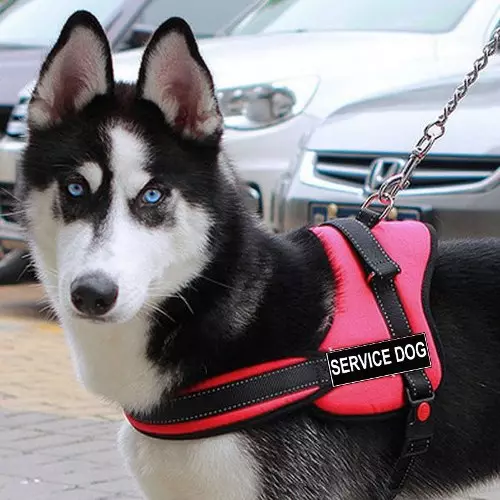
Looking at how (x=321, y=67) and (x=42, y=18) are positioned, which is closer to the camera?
(x=321, y=67)

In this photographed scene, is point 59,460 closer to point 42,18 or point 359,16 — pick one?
point 359,16

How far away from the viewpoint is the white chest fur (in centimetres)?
278

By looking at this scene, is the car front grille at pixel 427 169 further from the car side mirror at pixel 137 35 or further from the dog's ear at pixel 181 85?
the car side mirror at pixel 137 35

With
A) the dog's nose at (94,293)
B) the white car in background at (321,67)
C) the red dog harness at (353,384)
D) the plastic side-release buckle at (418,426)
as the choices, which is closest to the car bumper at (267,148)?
the white car in background at (321,67)

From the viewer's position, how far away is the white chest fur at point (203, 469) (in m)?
2.78

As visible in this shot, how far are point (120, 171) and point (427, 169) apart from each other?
2928mm

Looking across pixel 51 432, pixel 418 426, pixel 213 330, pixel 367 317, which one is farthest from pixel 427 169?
pixel 213 330

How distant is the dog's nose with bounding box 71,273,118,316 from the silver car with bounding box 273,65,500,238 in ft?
9.39

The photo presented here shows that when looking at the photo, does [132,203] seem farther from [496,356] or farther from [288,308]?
[496,356]

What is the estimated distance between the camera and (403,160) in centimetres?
538

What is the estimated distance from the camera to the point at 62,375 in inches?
249

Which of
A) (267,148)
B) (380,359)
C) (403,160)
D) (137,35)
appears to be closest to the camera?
(380,359)

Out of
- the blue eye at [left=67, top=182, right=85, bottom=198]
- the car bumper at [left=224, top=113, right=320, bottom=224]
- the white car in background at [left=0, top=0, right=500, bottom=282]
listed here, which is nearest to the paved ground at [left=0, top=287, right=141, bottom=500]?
the white car in background at [left=0, top=0, right=500, bottom=282]

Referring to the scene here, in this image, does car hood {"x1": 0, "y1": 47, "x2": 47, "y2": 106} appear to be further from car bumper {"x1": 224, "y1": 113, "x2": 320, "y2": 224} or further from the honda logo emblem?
the honda logo emblem
